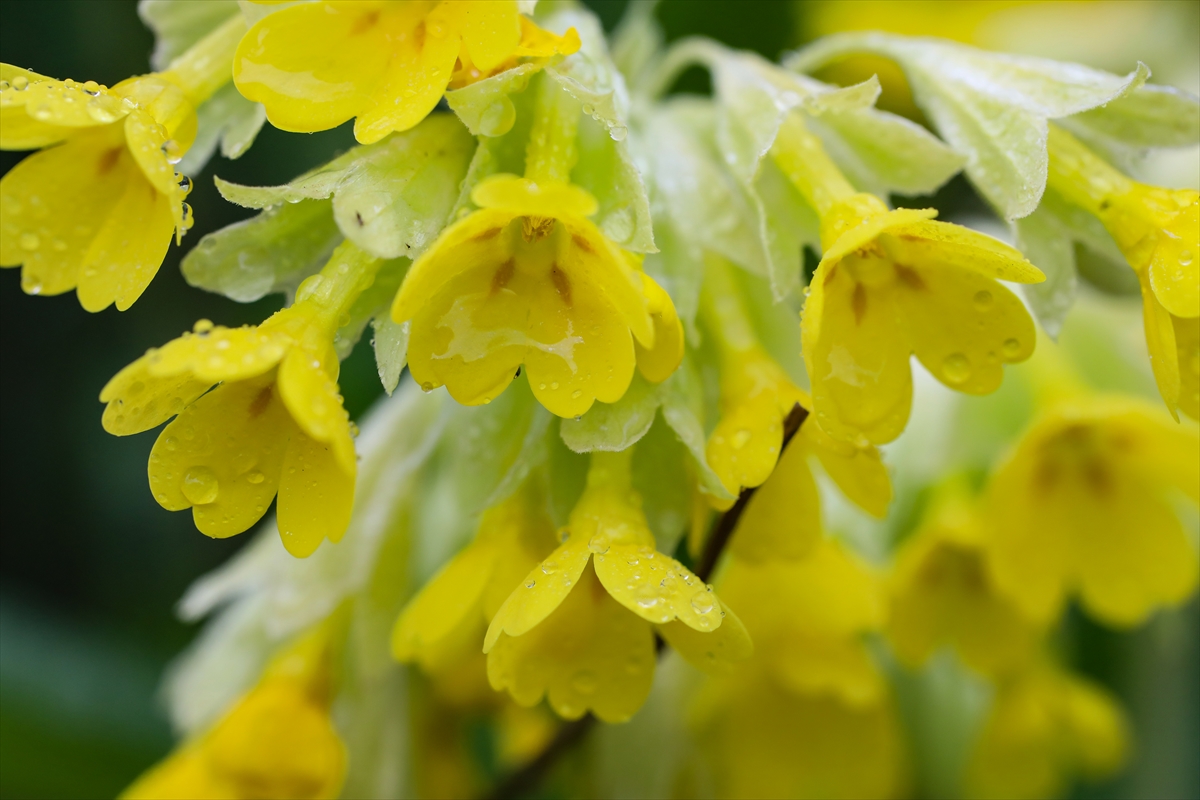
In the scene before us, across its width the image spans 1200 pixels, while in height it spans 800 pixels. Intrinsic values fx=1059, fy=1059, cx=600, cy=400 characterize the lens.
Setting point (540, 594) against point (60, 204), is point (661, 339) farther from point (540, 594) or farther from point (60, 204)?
point (60, 204)

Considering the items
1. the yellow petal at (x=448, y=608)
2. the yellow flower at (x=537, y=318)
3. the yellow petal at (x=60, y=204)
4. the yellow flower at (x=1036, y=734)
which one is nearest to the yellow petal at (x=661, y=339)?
the yellow flower at (x=537, y=318)

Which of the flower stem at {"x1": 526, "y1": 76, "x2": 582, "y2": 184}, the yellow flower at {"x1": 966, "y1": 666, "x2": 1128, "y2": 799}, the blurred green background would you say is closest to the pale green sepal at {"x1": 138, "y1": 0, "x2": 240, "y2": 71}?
the flower stem at {"x1": 526, "y1": 76, "x2": 582, "y2": 184}

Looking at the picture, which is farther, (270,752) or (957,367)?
(270,752)

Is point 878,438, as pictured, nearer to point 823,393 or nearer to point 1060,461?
point 823,393

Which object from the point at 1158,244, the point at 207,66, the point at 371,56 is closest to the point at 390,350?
the point at 371,56

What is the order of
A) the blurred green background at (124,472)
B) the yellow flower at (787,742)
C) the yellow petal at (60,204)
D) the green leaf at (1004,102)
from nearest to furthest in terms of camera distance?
1. the yellow petal at (60,204)
2. the green leaf at (1004,102)
3. the yellow flower at (787,742)
4. the blurred green background at (124,472)

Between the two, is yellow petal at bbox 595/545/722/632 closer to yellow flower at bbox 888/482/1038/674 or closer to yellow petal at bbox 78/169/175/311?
yellow petal at bbox 78/169/175/311

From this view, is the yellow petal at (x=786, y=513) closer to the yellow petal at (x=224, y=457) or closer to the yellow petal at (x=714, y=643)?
the yellow petal at (x=714, y=643)
